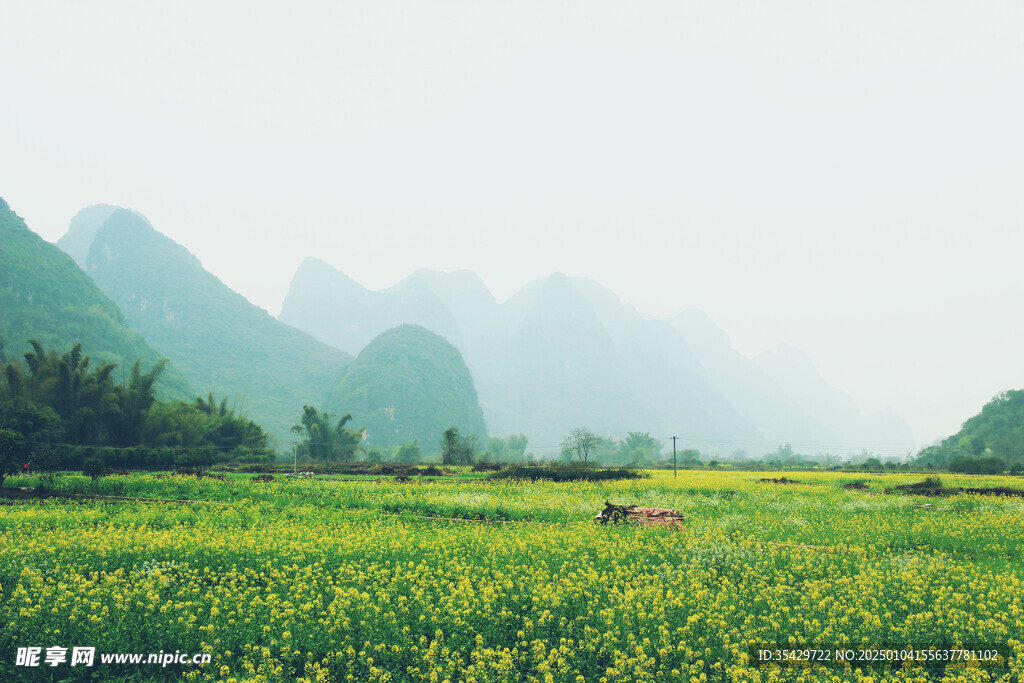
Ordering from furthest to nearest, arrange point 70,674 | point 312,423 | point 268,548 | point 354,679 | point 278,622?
point 312,423, point 268,548, point 278,622, point 70,674, point 354,679

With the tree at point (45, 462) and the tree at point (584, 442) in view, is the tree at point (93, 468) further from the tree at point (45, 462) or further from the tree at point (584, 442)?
the tree at point (584, 442)

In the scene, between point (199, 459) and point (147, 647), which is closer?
point (147, 647)

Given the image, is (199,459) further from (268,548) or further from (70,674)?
(70,674)

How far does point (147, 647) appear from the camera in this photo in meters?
7.20

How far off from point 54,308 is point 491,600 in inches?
4546

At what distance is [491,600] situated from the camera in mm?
8188

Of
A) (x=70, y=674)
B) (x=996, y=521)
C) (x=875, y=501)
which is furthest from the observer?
(x=875, y=501)

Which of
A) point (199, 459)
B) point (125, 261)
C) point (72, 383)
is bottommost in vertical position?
point (199, 459)

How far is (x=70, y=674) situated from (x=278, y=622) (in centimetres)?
259

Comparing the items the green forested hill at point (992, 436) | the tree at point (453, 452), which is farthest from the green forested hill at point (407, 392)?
the green forested hill at point (992, 436)

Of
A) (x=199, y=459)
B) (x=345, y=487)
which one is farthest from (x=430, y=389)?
(x=345, y=487)

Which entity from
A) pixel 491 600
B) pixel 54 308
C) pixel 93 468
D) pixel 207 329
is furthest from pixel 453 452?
pixel 207 329

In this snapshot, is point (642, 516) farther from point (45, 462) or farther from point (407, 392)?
point (407, 392)

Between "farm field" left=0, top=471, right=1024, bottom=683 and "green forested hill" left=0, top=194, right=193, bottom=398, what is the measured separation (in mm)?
88892
